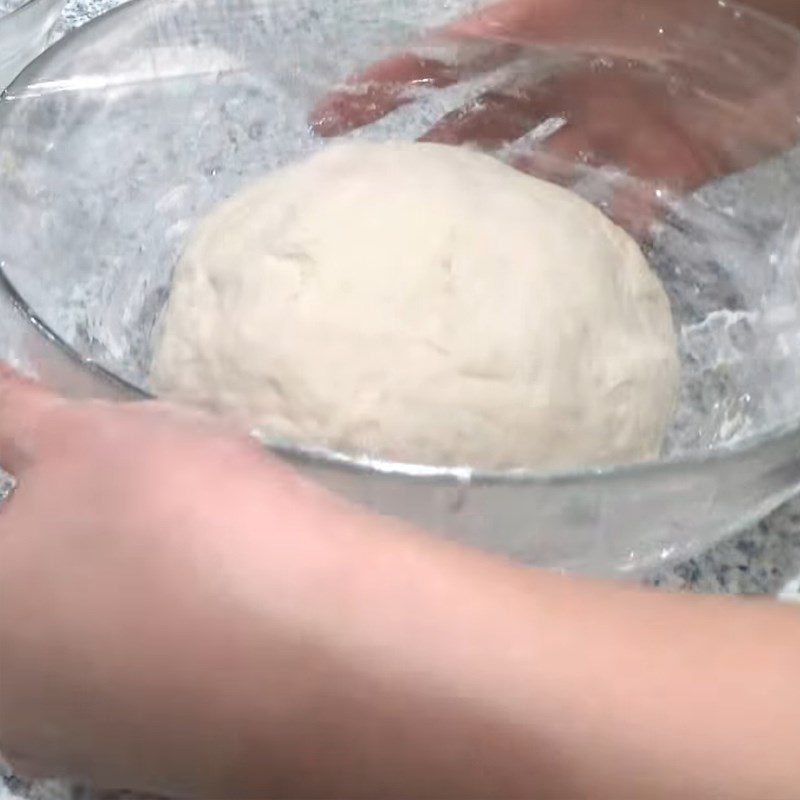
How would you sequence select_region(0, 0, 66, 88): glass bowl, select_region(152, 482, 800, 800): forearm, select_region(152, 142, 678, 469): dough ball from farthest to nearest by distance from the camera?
select_region(0, 0, 66, 88): glass bowl < select_region(152, 142, 678, 469): dough ball < select_region(152, 482, 800, 800): forearm

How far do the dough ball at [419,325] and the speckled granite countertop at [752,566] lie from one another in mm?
74

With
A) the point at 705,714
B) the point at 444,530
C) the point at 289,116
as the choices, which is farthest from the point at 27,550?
the point at 289,116

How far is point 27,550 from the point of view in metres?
0.44

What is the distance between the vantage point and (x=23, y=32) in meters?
0.78

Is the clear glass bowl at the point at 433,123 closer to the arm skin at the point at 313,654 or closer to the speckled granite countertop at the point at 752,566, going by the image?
the speckled granite countertop at the point at 752,566

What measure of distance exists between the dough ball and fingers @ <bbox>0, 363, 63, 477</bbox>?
0.14 metres

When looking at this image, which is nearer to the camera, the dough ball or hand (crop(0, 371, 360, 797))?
hand (crop(0, 371, 360, 797))

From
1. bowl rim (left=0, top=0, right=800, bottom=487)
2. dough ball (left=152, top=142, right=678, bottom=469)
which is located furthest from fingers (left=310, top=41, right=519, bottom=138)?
bowl rim (left=0, top=0, right=800, bottom=487)

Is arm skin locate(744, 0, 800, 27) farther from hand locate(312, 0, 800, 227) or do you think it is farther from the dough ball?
the dough ball

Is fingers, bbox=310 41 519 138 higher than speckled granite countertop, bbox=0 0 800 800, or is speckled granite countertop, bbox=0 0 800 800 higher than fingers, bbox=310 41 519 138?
fingers, bbox=310 41 519 138

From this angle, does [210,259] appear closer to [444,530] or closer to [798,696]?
[444,530]

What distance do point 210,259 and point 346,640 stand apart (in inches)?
12.0

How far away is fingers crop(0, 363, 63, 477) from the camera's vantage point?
45cm

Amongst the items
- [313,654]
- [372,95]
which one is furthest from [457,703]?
[372,95]
